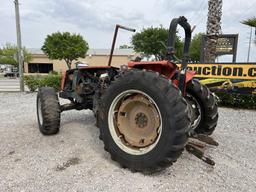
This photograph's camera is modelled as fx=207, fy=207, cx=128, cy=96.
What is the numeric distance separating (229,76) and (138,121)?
5830 millimetres

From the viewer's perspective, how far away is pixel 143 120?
9.21 feet

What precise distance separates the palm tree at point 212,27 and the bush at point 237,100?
2213mm

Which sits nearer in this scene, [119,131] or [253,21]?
[119,131]

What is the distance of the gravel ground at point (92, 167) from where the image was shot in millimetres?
2414

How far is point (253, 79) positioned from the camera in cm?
700

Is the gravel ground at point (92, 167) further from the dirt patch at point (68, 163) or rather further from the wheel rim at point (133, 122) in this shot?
the wheel rim at point (133, 122)

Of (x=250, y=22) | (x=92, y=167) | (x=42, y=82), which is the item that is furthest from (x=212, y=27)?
(x=42, y=82)

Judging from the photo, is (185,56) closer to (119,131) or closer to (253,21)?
(119,131)

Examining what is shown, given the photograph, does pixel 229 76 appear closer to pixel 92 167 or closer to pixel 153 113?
pixel 153 113

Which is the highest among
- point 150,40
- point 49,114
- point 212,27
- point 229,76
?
point 150,40

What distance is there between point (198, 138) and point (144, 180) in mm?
1251

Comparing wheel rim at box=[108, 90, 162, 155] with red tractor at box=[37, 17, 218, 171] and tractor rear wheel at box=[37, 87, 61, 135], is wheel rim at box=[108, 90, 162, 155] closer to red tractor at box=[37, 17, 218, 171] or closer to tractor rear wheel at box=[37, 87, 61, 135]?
red tractor at box=[37, 17, 218, 171]

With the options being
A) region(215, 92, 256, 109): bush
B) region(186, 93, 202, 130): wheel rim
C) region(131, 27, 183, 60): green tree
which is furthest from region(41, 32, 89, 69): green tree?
region(186, 93, 202, 130): wheel rim

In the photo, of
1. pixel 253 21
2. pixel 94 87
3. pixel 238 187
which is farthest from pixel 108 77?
pixel 253 21
